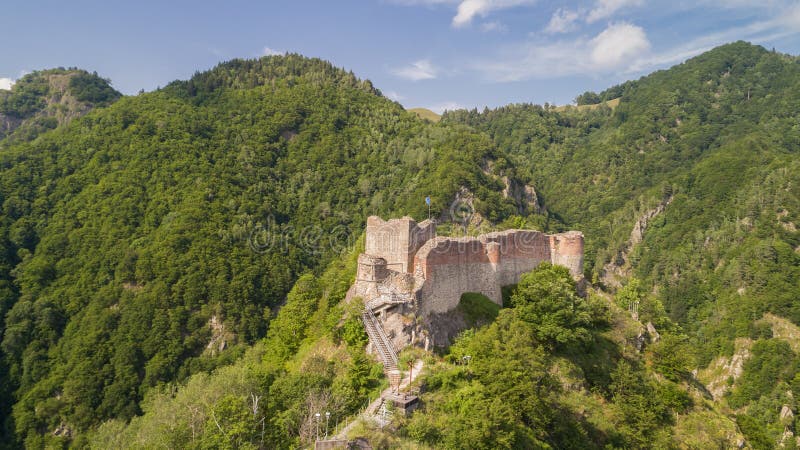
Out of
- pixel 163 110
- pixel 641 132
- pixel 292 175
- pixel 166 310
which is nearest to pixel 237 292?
pixel 166 310

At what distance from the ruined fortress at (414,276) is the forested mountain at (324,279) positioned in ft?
5.47

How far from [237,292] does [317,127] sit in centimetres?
6669

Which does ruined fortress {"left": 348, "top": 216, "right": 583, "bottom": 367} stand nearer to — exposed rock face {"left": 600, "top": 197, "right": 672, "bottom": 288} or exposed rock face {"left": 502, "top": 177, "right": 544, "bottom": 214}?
exposed rock face {"left": 502, "top": 177, "right": 544, "bottom": 214}

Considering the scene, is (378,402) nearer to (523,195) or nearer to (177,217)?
(177,217)

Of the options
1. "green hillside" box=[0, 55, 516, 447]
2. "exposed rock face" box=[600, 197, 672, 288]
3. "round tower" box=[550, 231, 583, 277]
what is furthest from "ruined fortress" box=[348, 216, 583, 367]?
"exposed rock face" box=[600, 197, 672, 288]

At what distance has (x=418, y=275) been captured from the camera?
3100 cm

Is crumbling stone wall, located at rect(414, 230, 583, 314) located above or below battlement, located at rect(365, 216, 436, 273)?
below

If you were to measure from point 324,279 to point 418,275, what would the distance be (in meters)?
23.2

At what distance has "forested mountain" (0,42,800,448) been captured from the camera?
28.8m

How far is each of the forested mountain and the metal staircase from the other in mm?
770

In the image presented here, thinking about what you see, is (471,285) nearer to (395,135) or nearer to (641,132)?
(395,135)

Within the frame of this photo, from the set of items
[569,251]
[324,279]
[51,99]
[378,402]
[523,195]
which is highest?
[51,99]

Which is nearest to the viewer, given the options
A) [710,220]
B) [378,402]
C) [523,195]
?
[378,402]

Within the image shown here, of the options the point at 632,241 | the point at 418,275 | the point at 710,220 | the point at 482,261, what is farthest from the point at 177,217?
the point at 710,220
